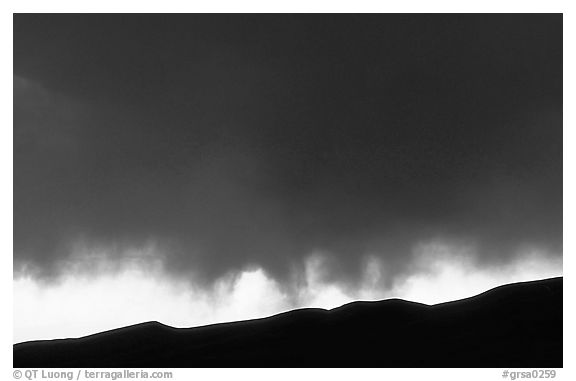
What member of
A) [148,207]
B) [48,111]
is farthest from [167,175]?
[48,111]

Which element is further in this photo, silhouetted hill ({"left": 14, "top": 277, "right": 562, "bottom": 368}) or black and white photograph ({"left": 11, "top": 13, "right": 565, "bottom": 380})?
black and white photograph ({"left": 11, "top": 13, "right": 565, "bottom": 380})

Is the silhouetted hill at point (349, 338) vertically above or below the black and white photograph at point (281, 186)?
below

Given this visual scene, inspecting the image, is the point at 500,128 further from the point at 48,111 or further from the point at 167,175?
the point at 48,111

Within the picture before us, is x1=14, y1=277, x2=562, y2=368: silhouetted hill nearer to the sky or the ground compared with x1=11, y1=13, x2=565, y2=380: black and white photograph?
nearer to the ground

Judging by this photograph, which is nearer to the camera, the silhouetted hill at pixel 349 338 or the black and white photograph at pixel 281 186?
the silhouetted hill at pixel 349 338
